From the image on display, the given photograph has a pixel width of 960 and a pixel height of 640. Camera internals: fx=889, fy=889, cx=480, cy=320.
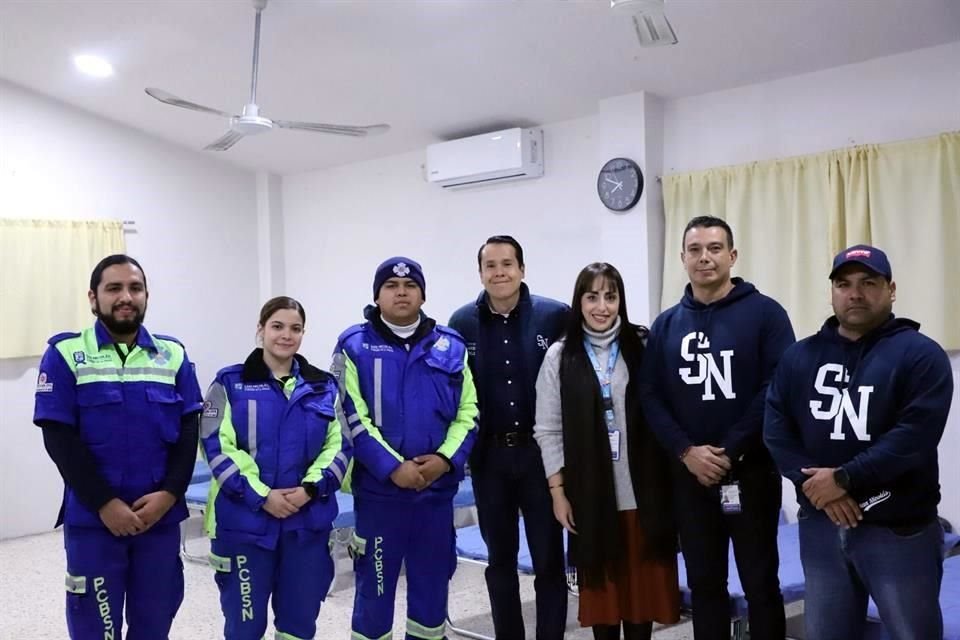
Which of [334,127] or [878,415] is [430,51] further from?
[878,415]

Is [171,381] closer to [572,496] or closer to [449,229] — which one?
[572,496]

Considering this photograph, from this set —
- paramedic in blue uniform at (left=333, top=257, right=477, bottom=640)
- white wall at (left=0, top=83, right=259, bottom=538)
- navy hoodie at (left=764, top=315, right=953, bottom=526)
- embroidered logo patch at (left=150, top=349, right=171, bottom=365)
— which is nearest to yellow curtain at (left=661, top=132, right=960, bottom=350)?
navy hoodie at (left=764, top=315, right=953, bottom=526)

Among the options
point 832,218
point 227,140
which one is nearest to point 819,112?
point 832,218

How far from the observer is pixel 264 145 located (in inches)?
248

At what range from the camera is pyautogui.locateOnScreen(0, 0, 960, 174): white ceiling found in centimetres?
395

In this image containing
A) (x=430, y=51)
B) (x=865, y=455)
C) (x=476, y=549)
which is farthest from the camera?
(x=430, y=51)

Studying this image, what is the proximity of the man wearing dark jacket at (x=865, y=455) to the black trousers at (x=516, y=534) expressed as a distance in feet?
2.69

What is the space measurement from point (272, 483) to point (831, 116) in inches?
127

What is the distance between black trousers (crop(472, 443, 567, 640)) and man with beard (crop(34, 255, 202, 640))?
3.16 ft

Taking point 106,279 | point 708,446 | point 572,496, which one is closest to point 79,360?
point 106,279

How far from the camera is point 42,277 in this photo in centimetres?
574

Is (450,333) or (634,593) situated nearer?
(634,593)

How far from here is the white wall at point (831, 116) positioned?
4.00 m

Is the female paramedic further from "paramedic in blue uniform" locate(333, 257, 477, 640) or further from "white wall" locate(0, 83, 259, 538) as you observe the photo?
"white wall" locate(0, 83, 259, 538)
